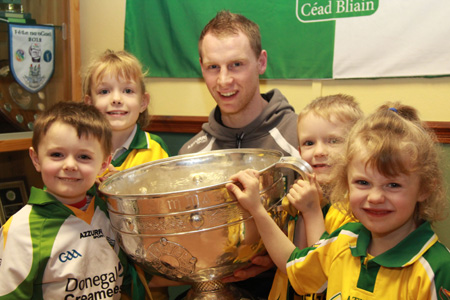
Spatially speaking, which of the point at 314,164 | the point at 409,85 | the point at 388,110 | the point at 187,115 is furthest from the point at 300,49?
the point at 388,110

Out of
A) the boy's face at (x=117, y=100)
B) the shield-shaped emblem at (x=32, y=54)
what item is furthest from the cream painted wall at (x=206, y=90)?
the boy's face at (x=117, y=100)

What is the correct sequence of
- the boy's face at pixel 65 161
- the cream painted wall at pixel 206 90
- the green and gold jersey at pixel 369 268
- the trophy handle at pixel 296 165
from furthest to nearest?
the cream painted wall at pixel 206 90 → the boy's face at pixel 65 161 → the trophy handle at pixel 296 165 → the green and gold jersey at pixel 369 268

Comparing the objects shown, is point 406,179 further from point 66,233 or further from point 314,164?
point 66,233

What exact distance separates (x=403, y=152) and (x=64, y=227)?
0.77 m

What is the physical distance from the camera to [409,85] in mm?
1668

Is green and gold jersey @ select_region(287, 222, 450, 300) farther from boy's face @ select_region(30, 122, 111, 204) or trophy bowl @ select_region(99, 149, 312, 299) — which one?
boy's face @ select_region(30, 122, 111, 204)

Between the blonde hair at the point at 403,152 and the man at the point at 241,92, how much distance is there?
463mm

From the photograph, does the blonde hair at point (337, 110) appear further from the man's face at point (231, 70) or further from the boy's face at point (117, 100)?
the boy's face at point (117, 100)

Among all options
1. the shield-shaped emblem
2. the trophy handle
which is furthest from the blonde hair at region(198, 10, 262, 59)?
the shield-shaped emblem

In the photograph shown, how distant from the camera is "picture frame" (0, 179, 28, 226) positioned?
79.1 inches

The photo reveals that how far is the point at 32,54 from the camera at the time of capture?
204 centimetres

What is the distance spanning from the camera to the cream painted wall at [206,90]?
5.41ft

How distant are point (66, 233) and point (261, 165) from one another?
50cm

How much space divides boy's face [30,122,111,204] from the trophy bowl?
0.24 feet
